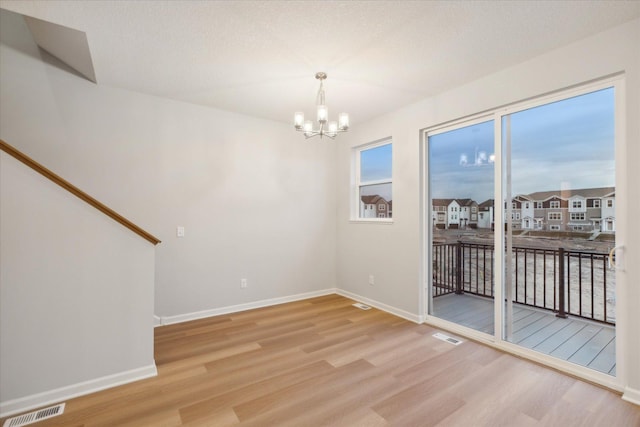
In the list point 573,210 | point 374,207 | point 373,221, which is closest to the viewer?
point 573,210

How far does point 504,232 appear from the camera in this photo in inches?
110

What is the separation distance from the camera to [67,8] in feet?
6.38

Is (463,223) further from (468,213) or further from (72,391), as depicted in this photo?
(72,391)

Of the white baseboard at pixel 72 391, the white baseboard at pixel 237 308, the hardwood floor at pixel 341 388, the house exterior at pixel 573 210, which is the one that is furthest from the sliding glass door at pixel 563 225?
the white baseboard at pixel 72 391

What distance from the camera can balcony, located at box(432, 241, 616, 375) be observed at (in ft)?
8.36

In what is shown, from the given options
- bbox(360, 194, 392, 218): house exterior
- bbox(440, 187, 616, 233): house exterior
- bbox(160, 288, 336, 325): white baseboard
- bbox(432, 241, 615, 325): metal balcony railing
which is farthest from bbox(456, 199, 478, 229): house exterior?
bbox(160, 288, 336, 325): white baseboard

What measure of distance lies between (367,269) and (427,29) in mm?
2997

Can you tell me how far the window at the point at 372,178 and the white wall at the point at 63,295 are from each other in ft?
9.84

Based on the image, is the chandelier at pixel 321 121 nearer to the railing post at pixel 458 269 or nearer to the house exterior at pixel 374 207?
the house exterior at pixel 374 207

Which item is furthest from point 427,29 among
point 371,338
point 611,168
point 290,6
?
point 371,338

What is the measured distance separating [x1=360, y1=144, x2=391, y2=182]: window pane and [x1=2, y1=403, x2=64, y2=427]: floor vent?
391 centimetres

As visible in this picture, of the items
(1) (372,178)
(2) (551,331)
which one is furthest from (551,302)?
(1) (372,178)

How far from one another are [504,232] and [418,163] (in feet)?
3.98

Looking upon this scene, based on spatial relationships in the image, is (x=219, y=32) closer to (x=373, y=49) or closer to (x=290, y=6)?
(x=290, y=6)
